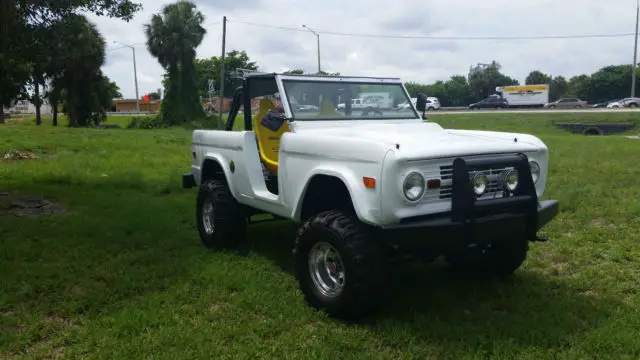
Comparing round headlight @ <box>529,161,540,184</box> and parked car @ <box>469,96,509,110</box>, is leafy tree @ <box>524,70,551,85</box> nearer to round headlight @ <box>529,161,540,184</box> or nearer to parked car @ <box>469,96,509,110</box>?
parked car @ <box>469,96,509,110</box>

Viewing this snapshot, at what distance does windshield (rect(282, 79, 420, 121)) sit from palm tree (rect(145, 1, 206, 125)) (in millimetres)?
36916

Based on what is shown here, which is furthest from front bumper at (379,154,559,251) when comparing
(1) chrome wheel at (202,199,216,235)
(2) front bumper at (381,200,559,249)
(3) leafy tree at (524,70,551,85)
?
(3) leafy tree at (524,70,551,85)

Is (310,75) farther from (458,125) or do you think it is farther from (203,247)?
(458,125)

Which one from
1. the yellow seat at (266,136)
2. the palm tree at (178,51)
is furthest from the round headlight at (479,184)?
the palm tree at (178,51)

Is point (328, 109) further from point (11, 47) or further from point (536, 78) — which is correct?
point (536, 78)

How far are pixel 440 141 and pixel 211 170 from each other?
3151mm

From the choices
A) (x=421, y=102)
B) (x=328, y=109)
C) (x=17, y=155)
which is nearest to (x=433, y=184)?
(x=328, y=109)

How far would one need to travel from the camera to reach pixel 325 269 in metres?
4.48

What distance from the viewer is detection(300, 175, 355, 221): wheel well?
14.7 ft

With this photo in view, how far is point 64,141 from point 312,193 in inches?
→ 617

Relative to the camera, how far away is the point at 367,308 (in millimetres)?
4086

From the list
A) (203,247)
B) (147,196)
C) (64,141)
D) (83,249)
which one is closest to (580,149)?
(147,196)

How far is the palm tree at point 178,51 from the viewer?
4031 cm

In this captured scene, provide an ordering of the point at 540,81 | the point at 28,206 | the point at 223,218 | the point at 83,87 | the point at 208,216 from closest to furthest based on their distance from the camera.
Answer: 1. the point at 223,218
2. the point at 208,216
3. the point at 28,206
4. the point at 83,87
5. the point at 540,81
